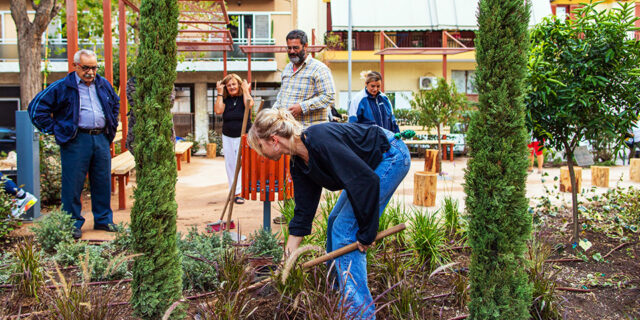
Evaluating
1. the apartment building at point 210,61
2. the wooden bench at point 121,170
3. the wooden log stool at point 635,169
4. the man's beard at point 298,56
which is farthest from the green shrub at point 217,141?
the man's beard at point 298,56

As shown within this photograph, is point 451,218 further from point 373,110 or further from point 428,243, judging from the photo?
point 373,110

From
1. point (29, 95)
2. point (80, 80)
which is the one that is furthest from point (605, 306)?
point (29, 95)

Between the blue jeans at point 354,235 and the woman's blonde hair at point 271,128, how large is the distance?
0.54 m

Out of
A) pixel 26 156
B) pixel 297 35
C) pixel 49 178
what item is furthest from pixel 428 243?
pixel 49 178

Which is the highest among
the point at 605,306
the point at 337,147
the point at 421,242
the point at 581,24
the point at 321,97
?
the point at 581,24

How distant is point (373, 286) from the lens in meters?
3.71

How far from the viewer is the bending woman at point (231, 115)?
272 inches

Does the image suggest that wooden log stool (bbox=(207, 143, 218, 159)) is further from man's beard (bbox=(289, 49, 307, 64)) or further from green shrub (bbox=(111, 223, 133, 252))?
green shrub (bbox=(111, 223, 133, 252))

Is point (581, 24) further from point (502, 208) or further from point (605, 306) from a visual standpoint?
point (502, 208)

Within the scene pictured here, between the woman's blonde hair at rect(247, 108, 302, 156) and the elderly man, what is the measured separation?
3.15 m

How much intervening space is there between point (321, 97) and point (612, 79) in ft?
8.42

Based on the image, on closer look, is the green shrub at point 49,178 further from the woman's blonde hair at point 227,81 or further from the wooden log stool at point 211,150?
the wooden log stool at point 211,150

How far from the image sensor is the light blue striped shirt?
566 cm

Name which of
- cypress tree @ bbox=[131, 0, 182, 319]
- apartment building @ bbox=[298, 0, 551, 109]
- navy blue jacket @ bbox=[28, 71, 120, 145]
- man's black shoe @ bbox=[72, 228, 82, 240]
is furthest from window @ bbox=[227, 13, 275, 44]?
cypress tree @ bbox=[131, 0, 182, 319]
